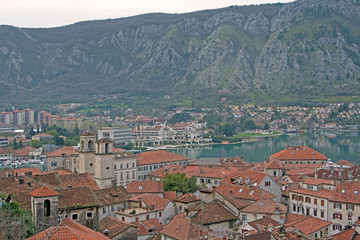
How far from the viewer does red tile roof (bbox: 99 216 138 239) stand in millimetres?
22728

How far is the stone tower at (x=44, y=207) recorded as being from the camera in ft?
67.3

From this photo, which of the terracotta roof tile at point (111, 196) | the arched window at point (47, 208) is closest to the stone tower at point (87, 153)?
the terracotta roof tile at point (111, 196)

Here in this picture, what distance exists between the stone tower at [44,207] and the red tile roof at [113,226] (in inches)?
109

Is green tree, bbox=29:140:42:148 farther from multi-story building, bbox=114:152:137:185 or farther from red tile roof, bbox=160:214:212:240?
red tile roof, bbox=160:214:212:240

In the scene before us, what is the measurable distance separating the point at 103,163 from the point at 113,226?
15302 mm

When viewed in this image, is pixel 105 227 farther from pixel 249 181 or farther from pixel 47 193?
pixel 249 181

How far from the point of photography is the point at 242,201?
28531mm

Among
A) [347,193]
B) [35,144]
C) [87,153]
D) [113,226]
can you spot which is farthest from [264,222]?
[35,144]

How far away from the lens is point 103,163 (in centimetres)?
3875

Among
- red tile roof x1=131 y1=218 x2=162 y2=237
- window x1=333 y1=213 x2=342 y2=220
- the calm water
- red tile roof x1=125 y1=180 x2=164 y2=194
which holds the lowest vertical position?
the calm water

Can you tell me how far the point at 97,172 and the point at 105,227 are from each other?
15.3 metres

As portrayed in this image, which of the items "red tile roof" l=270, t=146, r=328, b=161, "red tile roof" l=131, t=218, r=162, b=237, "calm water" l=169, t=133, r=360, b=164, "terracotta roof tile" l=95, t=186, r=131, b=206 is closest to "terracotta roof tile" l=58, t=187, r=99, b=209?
"red tile roof" l=131, t=218, r=162, b=237

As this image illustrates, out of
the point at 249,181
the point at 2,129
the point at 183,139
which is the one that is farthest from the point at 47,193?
the point at 2,129

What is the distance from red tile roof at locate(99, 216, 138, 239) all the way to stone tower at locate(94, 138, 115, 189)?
13596 millimetres
